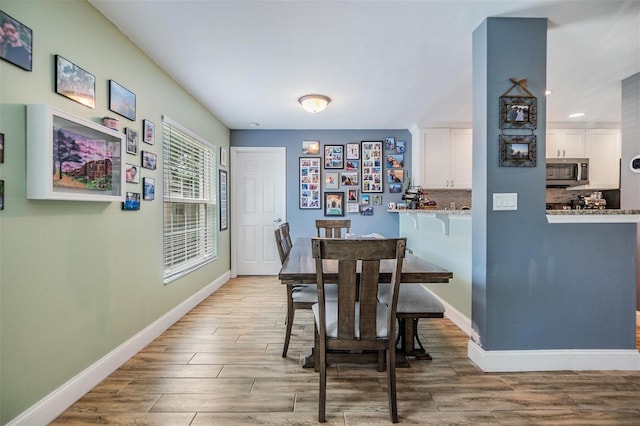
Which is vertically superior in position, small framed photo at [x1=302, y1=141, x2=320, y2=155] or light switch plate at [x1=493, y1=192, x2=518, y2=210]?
small framed photo at [x1=302, y1=141, x2=320, y2=155]

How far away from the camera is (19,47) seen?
1.41 m

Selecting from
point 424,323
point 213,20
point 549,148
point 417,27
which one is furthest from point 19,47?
point 549,148

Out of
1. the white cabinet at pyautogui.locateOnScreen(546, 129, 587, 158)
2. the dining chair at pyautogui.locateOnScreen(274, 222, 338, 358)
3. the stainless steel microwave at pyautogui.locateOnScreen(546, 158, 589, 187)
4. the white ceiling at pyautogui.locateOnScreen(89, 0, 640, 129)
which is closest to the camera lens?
the white ceiling at pyautogui.locateOnScreen(89, 0, 640, 129)

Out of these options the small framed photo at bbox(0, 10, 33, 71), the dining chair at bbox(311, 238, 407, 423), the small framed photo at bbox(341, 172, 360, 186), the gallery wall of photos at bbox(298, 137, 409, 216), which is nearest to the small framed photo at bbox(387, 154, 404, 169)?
the gallery wall of photos at bbox(298, 137, 409, 216)

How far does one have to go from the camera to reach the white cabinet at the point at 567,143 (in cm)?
455

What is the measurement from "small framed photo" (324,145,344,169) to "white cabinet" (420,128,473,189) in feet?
4.06

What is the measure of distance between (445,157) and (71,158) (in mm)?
4435

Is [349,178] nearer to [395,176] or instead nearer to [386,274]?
[395,176]

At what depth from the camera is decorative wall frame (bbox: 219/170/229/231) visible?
4375 millimetres

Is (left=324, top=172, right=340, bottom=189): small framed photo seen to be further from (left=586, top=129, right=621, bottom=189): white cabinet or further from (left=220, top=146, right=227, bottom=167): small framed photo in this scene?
(left=586, top=129, right=621, bottom=189): white cabinet

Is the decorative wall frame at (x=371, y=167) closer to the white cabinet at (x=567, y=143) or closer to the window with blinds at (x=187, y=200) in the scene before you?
the window with blinds at (x=187, y=200)

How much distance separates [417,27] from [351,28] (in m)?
0.46

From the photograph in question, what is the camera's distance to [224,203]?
4.52 m

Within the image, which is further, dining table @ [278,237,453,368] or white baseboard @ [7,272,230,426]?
dining table @ [278,237,453,368]
